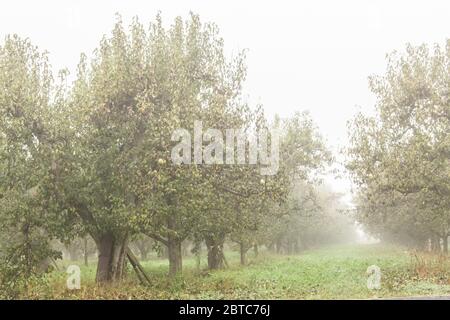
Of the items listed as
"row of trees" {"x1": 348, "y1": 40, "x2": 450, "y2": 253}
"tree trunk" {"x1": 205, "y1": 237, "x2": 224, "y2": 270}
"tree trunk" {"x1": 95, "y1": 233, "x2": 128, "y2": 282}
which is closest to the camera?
"tree trunk" {"x1": 95, "y1": 233, "x2": 128, "y2": 282}

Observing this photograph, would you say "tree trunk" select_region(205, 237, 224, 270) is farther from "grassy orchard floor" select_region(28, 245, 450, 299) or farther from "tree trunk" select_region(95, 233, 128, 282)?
"tree trunk" select_region(95, 233, 128, 282)

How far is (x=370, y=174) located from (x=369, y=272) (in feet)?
19.1

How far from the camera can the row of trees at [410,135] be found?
2659 centimetres

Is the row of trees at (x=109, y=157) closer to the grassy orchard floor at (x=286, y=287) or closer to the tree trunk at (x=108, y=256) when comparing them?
the tree trunk at (x=108, y=256)

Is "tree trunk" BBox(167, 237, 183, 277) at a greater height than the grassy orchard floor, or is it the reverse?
"tree trunk" BBox(167, 237, 183, 277)

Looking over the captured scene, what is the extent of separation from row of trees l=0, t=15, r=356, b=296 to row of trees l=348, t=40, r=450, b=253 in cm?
649

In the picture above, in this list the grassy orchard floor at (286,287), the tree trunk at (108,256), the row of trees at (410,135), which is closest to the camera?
the grassy orchard floor at (286,287)

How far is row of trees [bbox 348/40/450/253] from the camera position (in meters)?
26.6

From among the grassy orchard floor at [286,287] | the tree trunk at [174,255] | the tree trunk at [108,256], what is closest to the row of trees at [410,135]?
the grassy orchard floor at [286,287]

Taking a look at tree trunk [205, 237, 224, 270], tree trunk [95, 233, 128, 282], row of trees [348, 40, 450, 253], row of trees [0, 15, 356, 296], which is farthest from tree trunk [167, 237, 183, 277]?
row of trees [348, 40, 450, 253]

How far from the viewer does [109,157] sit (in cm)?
2183

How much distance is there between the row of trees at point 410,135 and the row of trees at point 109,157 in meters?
6.49

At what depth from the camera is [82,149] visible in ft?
71.8
